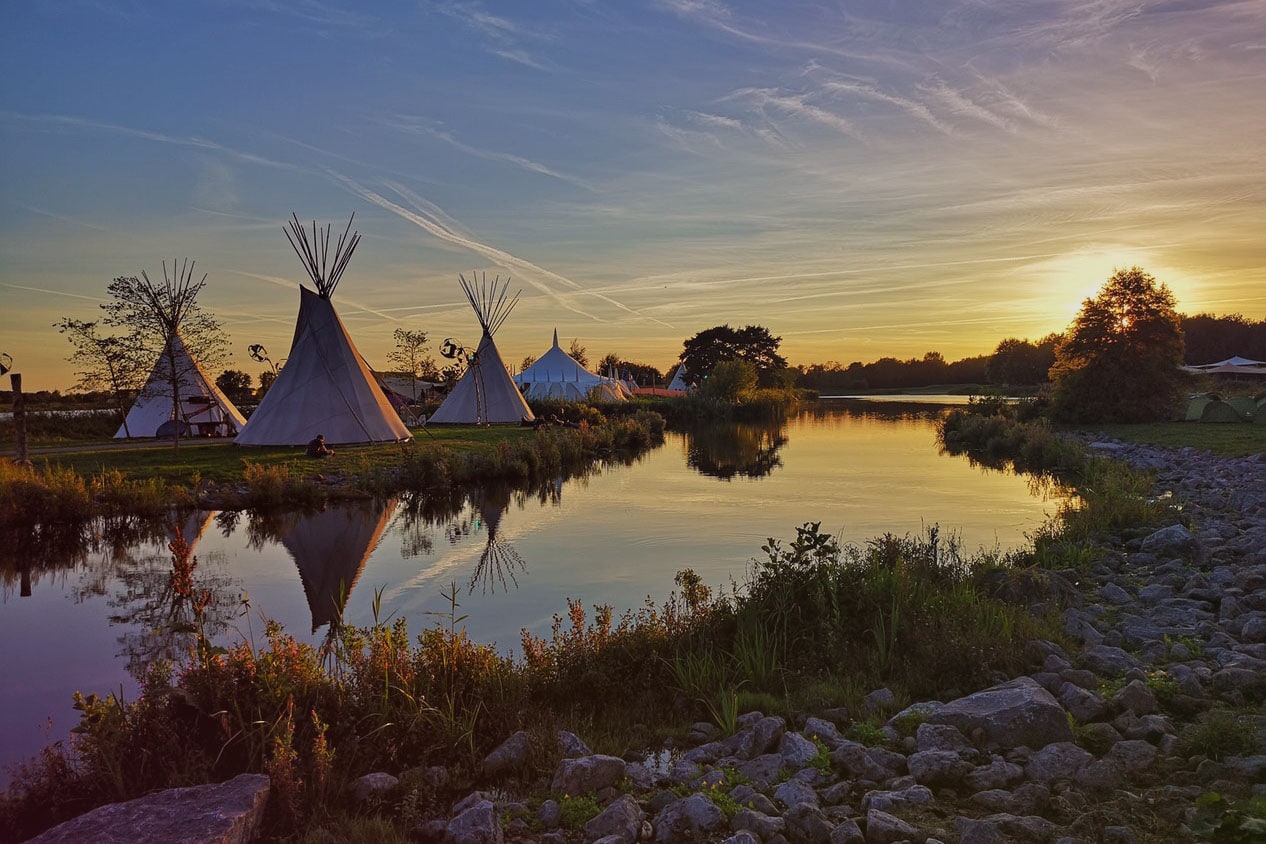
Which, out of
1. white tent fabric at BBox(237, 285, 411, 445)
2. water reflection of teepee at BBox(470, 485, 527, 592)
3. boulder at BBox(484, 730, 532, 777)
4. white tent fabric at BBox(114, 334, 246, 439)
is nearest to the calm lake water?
water reflection of teepee at BBox(470, 485, 527, 592)

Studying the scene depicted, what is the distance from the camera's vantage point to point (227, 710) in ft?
14.2

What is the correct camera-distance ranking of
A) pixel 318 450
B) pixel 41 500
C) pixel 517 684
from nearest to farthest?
1. pixel 517 684
2. pixel 41 500
3. pixel 318 450

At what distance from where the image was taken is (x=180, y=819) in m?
3.29

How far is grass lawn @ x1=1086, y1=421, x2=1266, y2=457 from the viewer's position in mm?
18805

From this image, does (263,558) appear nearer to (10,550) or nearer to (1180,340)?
(10,550)

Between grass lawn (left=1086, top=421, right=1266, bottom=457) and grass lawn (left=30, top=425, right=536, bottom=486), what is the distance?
20058mm

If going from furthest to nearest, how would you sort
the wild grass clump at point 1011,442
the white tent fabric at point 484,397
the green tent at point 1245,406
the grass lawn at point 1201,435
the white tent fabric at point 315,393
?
the white tent fabric at point 484,397, the green tent at point 1245,406, the wild grass clump at point 1011,442, the white tent fabric at point 315,393, the grass lawn at point 1201,435

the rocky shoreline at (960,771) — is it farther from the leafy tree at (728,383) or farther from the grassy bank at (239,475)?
the leafy tree at (728,383)

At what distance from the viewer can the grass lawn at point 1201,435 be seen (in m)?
18.8

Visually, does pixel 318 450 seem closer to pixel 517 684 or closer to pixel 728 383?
pixel 517 684

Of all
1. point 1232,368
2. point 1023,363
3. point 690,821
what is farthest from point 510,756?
point 1023,363

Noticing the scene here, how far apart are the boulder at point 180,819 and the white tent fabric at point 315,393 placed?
738 inches

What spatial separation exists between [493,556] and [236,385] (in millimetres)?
35218

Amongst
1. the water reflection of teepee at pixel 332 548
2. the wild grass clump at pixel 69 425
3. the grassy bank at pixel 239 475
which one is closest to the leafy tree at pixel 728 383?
the grassy bank at pixel 239 475
